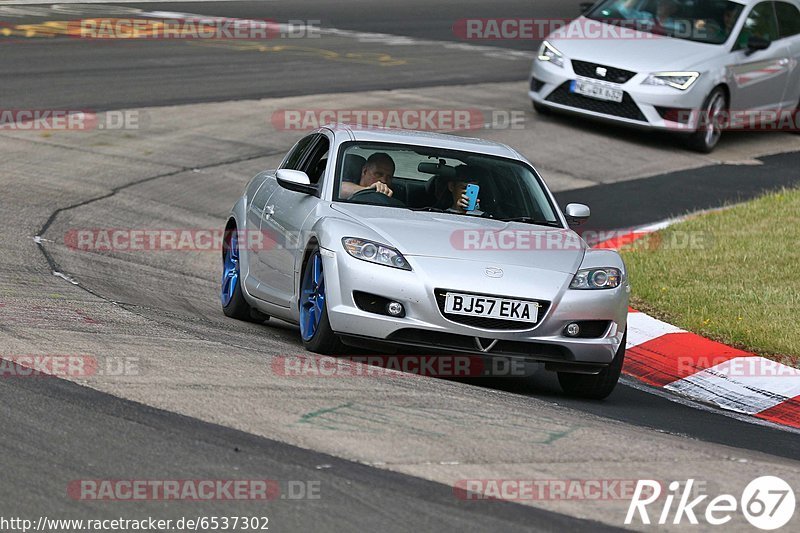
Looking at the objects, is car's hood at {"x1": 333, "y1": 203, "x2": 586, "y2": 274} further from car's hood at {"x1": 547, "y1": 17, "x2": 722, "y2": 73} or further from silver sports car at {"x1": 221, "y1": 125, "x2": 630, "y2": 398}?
car's hood at {"x1": 547, "y1": 17, "x2": 722, "y2": 73}

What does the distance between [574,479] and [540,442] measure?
1.68ft

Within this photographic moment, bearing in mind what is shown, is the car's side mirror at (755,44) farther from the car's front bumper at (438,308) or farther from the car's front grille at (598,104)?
the car's front bumper at (438,308)

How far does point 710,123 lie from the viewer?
61.6 ft

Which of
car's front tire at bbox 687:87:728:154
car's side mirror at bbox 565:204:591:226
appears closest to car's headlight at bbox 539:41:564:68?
car's front tire at bbox 687:87:728:154

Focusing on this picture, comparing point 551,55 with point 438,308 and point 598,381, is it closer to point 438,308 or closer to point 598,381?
point 598,381

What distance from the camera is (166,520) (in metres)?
4.93

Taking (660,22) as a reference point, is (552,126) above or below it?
below

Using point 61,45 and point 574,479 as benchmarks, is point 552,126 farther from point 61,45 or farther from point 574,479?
point 574,479

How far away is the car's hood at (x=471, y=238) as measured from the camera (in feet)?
26.2

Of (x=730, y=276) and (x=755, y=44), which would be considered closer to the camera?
(x=730, y=276)

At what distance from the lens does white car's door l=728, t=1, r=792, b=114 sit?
18.9 meters

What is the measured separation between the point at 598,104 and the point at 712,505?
1331 cm

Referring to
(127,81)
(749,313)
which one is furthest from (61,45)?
(749,313)

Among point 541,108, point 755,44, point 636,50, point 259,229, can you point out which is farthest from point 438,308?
point 755,44
